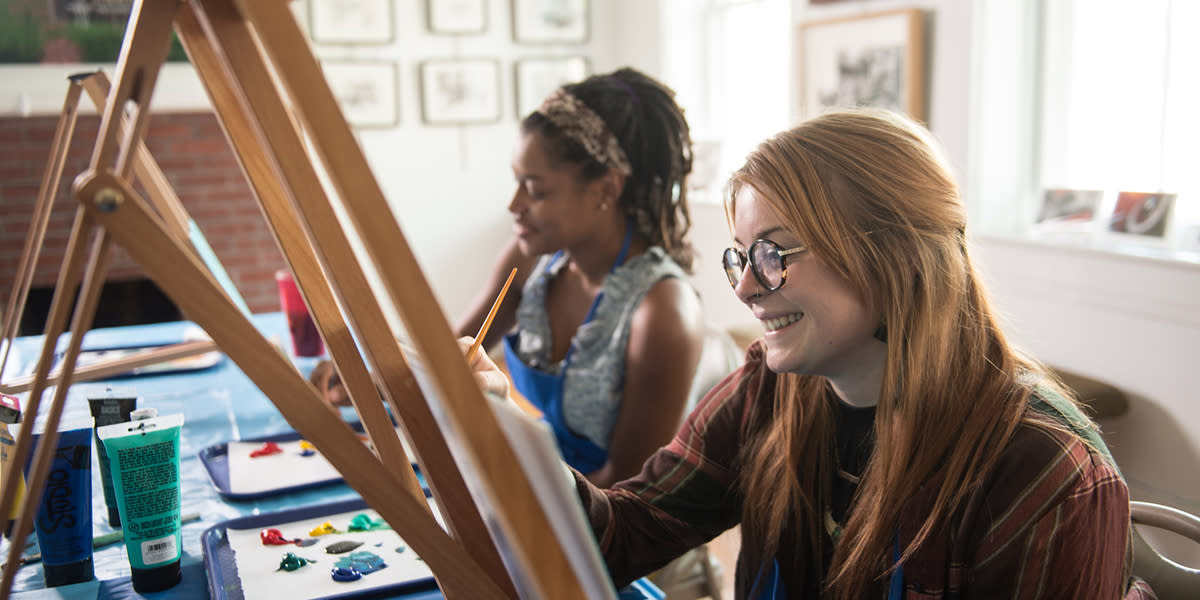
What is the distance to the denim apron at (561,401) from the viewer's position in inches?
78.0

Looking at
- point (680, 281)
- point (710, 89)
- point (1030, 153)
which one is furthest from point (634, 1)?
point (680, 281)

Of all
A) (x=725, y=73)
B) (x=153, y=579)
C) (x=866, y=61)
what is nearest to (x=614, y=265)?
(x=153, y=579)

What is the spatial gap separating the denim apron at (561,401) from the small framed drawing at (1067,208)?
5.17 ft

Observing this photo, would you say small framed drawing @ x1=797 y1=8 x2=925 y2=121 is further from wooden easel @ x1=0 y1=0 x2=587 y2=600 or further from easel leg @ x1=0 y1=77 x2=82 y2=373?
wooden easel @ x1=0 y1=0 x2=587 y2=600

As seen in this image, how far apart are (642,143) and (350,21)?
131 inches

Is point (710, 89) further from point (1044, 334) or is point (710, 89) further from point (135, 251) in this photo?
point (135, 251)

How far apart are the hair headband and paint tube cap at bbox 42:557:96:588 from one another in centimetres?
120

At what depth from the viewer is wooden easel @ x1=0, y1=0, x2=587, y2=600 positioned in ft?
2.01

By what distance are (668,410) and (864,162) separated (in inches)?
32.2

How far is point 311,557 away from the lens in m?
1.21

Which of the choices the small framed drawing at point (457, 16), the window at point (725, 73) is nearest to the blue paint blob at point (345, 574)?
the window at point (725, 73)

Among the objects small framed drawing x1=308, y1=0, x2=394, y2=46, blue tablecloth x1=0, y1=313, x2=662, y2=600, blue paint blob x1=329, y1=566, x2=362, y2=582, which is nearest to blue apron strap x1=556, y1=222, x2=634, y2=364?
blue tablecloth x1=0, y1=313, x2=662, y2=600

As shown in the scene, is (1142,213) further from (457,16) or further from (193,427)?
(457,16)

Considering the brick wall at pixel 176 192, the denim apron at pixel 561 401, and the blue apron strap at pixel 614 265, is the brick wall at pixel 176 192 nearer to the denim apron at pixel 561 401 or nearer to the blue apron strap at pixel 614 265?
the denim apron at pixel 561 401
